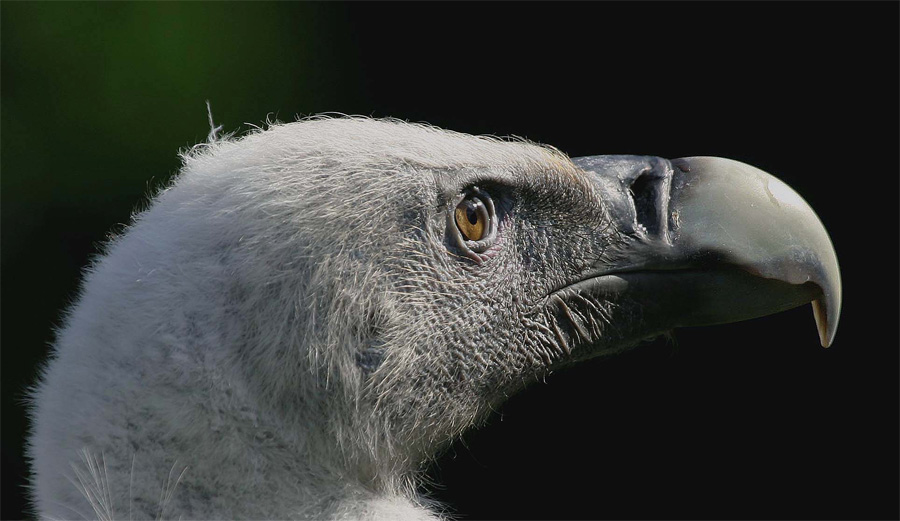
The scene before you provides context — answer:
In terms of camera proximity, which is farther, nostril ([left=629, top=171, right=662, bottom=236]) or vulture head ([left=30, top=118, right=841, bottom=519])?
nostril ([left=629, top=171, right=662, bottom=236])

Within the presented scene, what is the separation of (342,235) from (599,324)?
0.61 m

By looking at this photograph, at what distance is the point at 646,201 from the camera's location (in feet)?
6.81

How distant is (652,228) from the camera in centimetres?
204

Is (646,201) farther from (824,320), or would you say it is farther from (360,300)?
(360,300)

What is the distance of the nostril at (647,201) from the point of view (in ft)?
6.69

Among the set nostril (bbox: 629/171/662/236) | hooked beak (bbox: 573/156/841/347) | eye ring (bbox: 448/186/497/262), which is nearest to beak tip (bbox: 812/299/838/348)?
hooked beak (bbox: 573/156/841/347)

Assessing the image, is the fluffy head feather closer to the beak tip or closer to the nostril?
the nostril

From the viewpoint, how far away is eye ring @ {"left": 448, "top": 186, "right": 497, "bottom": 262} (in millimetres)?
1973

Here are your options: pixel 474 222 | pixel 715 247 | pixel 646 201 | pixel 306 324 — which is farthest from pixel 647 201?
pixel 306 324

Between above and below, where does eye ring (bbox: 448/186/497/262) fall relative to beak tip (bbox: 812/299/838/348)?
above

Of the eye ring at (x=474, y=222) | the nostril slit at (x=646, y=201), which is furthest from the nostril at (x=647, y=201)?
the eye ring at (x=474, y=222)

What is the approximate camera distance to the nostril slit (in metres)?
2.04

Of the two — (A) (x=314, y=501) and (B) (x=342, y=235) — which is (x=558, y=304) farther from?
(A) (x=314, y=501)

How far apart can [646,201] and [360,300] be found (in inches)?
26.0
